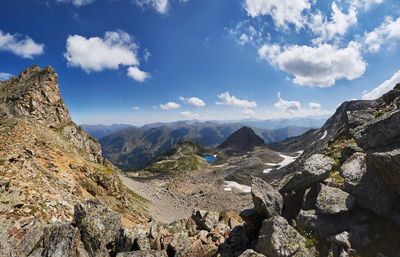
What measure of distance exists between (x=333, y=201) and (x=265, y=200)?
14.2ft

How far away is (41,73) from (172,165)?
114m

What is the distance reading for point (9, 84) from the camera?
8106 cm

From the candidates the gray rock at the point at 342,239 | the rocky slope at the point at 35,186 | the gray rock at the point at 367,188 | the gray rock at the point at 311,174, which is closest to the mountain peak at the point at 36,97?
the rocky slope at the point at 35,186

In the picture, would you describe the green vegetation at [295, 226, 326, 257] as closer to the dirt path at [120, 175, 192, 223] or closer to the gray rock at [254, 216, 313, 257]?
the gray rock at [254, 216, 313, 257]

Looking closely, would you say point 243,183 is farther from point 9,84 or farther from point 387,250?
point 9,84

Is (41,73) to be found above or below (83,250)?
above

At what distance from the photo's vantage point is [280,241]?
9672 millimetres

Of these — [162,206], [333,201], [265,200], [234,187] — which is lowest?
[234,187]

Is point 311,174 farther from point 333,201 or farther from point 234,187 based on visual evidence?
point 234,187

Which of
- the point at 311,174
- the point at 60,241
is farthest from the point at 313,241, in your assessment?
the point at 60,241

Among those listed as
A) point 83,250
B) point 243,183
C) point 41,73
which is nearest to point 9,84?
point 41,73

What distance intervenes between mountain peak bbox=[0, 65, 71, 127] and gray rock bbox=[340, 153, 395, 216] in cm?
8953

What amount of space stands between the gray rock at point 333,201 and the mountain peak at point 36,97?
87976 mm

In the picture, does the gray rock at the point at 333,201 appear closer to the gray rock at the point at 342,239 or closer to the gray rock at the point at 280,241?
the gray rock at the point at 342,239
